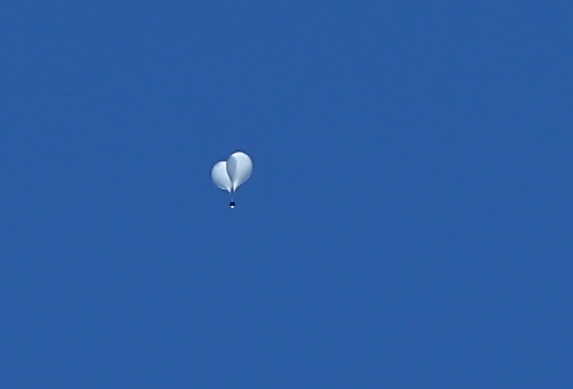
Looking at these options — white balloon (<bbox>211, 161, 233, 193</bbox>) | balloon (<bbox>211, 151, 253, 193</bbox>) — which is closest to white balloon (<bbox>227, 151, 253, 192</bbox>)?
balloon (<bbox>211, 151, 253, 193</bbox>)

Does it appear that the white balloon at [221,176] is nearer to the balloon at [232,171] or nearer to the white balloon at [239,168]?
the balloon at [232,171]

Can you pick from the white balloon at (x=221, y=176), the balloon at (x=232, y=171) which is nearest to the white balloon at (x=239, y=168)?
the balloon at (x=232, y=171)

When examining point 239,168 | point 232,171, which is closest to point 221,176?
point 232,171

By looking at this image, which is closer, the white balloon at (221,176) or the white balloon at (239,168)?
the white balloon at (239,168)

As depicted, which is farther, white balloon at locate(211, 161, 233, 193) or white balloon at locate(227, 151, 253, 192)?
white balloon at locate(211, 161, 233, 193)

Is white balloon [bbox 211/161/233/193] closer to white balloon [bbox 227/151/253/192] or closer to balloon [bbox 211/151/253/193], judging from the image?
balloon [bbox 211/151/253/193]

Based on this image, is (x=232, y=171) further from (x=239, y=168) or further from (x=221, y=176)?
(x=221, y=176)

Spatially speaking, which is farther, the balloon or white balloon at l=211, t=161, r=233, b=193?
white balloon at l=211, t=161, r=233, b=193
